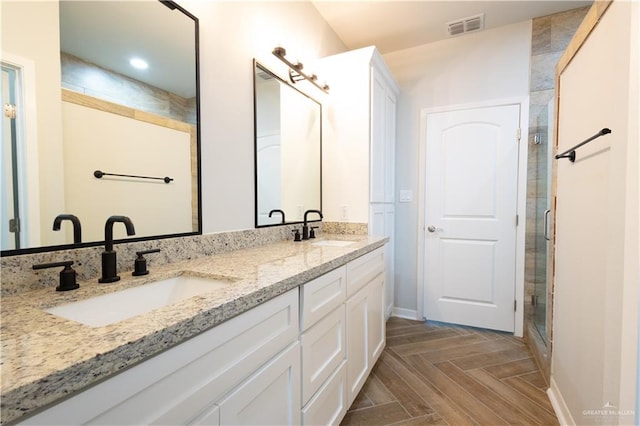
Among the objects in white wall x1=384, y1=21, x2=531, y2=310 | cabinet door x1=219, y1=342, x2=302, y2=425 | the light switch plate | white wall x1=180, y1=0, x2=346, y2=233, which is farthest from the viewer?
the light switch plate

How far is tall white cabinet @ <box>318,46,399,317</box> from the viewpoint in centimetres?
230

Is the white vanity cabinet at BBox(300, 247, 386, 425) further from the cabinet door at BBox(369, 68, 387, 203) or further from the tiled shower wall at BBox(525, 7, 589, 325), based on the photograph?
the tiled shower wall at BBox(525, 7, 589, 325)

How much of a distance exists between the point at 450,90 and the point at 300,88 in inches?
60.9

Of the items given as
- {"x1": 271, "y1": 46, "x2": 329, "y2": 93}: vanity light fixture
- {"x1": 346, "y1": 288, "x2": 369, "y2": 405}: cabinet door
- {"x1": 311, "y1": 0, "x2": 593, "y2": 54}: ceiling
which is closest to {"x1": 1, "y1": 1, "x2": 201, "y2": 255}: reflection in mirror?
{"x1": 271, "y1": 46, "x2": 329, "y2": 93}: vanity light fixture

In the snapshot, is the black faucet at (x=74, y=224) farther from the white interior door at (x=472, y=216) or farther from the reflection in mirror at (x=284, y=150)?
the white interior door at (x=472, y=216)

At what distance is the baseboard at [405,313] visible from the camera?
2971mm

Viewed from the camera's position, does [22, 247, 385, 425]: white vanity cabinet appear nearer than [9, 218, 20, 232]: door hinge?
Yes

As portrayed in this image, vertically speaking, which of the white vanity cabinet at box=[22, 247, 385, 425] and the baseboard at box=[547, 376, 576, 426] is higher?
the white vanity cabinet at box=[22, 247, 385, 425]

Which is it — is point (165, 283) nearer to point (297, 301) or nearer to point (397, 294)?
point (297, 301)

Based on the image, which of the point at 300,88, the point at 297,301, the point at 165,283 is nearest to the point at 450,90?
the point at 300,88

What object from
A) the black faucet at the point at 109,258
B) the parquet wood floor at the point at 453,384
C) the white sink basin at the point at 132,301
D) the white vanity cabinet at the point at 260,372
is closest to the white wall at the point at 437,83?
the parquet wood floor at the point at 453,384

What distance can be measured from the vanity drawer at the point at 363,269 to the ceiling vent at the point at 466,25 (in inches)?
82.5

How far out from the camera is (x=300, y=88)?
2189mm

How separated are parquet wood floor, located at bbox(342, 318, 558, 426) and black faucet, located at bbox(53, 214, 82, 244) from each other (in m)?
1.52
